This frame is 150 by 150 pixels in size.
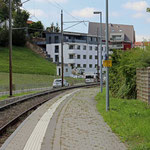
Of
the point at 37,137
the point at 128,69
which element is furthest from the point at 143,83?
the point at 37,137

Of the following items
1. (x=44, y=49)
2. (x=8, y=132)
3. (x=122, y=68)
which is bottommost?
(x=8, y=132)

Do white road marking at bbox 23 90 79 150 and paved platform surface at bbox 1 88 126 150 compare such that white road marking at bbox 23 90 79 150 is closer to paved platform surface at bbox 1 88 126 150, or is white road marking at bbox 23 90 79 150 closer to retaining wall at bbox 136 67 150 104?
paved platform surface at bbox 1 88 126 150

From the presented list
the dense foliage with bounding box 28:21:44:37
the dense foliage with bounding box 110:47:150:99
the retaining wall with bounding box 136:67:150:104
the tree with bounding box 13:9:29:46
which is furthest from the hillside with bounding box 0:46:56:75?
the retaining wall with bounding box 136:67:150:104

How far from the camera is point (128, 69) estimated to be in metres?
19.2

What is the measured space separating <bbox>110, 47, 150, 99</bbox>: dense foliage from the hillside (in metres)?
45.3

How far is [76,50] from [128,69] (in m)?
68.6

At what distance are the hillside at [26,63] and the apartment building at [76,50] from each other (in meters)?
4.61

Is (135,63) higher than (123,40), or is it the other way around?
(123,40)

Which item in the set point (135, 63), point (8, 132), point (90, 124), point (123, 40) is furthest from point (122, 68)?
point (123, 40)

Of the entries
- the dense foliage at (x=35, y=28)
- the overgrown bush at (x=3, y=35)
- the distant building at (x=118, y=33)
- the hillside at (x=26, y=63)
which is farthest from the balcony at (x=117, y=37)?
the overgrown bush at (x=3, y=35)

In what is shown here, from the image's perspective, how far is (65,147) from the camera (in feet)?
24.8

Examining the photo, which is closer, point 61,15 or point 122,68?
point 122,68

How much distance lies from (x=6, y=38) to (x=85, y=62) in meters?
24.4

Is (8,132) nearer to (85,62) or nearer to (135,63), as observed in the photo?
(135,63)
